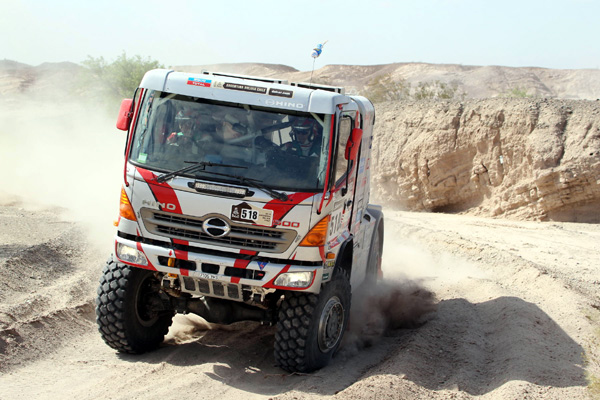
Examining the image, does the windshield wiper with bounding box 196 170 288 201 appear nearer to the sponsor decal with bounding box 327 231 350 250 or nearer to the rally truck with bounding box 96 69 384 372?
the rally truck with bounding box 96 69 384 372

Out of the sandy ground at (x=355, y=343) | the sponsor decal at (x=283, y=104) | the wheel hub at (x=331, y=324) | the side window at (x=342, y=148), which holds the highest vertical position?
the sponsor decal at (x=283, y=104)

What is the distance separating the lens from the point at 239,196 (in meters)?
6.01

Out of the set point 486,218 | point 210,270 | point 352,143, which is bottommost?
point 486,218

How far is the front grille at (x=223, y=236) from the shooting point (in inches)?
241

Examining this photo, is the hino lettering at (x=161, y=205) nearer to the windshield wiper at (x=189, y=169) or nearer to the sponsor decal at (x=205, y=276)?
the windshield wiper at (x=189, y=169)

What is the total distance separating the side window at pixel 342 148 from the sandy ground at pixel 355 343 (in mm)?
2011

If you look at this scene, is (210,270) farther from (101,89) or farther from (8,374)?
(101,89)

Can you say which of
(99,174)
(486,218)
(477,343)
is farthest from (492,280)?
(99,174)

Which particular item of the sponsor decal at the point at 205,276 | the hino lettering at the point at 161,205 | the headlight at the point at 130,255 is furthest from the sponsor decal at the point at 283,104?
the headlight at the point at 130,255

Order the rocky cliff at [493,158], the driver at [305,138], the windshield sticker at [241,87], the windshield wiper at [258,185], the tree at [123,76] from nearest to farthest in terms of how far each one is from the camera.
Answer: the windshield wiper at [258,185] → the driver at [305,138] → the windshield sticker at [241,87] → the rocky cliff at [493,158] → the tree at [123,76]

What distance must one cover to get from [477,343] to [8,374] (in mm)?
5257

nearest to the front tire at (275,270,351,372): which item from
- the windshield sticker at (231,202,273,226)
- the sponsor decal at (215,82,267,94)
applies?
the windshield sticker at (231,202,273,226)

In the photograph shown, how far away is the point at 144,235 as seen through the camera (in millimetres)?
6344

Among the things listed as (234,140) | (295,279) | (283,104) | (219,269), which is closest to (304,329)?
(295,279)
